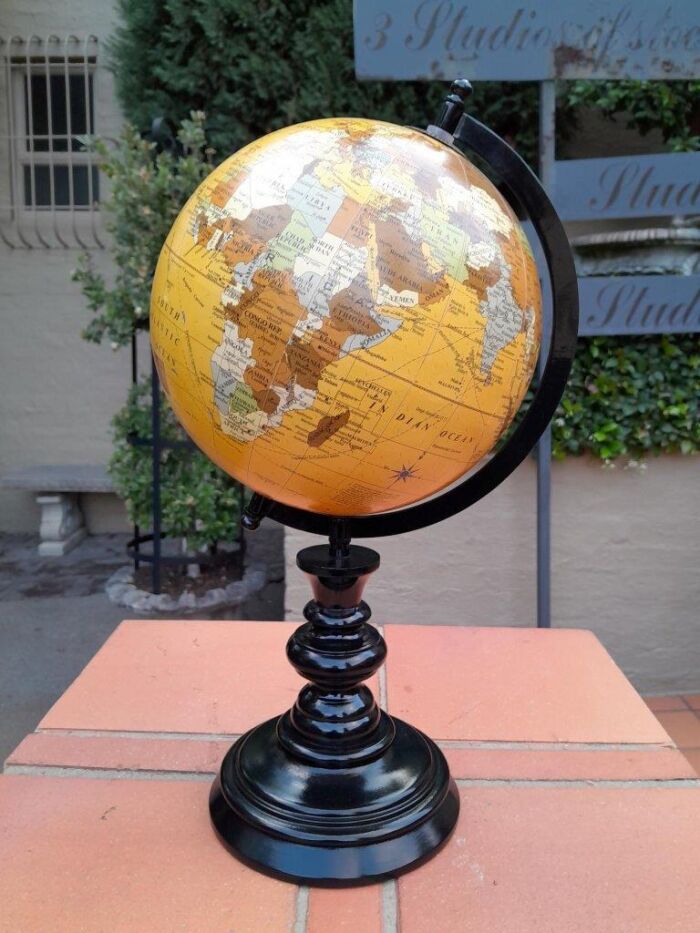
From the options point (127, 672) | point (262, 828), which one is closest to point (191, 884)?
point (262, 828)

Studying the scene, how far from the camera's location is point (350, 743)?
1.13 metres

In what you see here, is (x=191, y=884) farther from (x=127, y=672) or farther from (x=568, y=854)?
(x=127, y=672)

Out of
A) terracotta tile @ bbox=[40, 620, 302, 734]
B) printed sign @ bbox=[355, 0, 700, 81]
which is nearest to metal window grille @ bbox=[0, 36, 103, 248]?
printed sign @ bbox=[355, 0, 700, 81]

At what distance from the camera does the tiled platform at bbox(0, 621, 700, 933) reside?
967mm

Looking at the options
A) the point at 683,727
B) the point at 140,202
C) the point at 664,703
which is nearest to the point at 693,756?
the point at 683,727

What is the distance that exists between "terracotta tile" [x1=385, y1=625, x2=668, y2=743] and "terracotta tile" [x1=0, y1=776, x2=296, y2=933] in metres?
0.47

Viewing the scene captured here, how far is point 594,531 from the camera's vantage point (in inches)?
113

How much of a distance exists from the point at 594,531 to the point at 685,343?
0.75m

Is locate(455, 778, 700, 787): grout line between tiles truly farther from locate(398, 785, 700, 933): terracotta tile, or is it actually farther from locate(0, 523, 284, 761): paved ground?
locate(0, 523, 284, 761): paved ground

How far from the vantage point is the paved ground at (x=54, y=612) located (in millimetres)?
3035

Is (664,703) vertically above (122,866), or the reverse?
(122,866)

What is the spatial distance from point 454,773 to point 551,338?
72cm

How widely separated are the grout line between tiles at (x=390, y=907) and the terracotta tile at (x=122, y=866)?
0.12 meters

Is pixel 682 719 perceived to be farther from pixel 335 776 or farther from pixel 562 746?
pixel 335 776
